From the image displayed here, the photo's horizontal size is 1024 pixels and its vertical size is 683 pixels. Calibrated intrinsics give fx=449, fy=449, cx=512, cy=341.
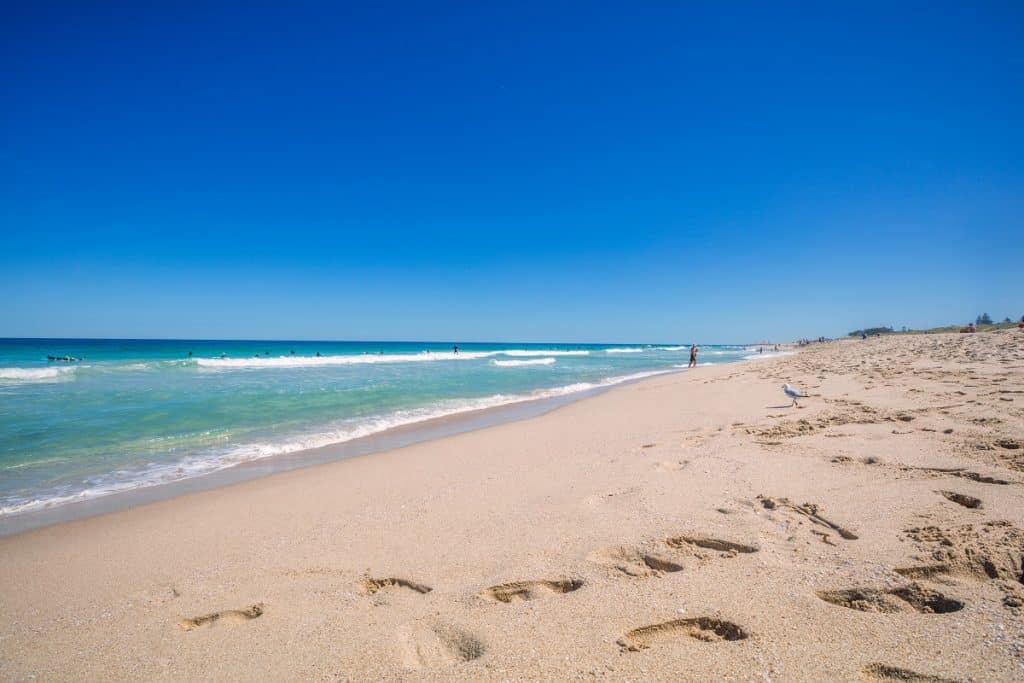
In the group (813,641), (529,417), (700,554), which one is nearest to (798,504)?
(700,554)

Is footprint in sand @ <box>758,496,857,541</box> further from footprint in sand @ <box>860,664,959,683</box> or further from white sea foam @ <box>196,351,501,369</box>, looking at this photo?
white sea foam @ <box>196,351,501,369</box>

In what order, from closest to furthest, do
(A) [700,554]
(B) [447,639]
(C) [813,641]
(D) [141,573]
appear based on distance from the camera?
1. (C) [813,641]
2. (B) [447,639]
3. (A) [700,554]
4. (D) [141,573]

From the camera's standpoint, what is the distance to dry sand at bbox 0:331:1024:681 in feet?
6.79

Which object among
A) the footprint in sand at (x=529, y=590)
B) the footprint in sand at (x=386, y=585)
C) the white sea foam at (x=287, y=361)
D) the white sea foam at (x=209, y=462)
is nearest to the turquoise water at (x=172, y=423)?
the white sea foam at (x=209, y=462)

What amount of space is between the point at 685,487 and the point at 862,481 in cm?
156

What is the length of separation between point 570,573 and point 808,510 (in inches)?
82.6

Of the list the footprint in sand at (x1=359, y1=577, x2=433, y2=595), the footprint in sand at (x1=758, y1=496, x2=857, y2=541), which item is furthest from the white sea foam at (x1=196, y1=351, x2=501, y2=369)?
the footprint in sand at (x1=758, y1=496, x2=857, y2=541)

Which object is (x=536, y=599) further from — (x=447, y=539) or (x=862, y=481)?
(x=862, y=481)

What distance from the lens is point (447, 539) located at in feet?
11.7

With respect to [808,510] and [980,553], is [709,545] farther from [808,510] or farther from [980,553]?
[980,553]

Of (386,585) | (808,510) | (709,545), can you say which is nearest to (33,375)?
(386,585)

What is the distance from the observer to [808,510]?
11.6 feet

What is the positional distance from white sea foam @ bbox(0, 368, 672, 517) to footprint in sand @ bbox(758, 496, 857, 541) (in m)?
7.05

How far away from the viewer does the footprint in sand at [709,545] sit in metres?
2.97
